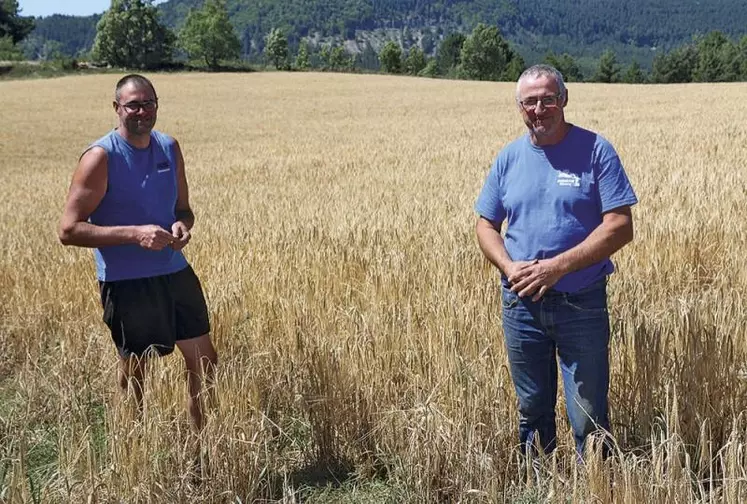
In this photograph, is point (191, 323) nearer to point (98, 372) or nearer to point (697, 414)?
point (98, 372)

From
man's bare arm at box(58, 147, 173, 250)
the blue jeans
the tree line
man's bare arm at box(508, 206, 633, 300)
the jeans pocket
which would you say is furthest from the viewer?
the tree line

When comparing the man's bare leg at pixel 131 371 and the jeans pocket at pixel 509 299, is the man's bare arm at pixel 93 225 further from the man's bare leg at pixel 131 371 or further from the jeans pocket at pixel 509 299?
the jeans pocket at pixel 509 299

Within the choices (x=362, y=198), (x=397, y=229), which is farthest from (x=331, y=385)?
(x=362, y=198)

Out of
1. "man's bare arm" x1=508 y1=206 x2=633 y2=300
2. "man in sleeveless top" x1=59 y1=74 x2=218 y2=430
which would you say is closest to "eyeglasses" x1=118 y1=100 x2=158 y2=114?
"man in sleeveless top" x1=59 y1=74 x2=218 y2=430

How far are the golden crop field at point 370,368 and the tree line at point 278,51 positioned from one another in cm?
7343

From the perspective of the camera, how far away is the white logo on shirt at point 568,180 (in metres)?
2.74

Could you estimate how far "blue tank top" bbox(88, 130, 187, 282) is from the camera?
3256 mm

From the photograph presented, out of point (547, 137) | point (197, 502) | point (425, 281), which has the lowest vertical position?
point (197, 502)

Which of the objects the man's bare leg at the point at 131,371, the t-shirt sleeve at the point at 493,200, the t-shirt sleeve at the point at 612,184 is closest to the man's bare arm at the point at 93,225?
the man's bare leg at the point at 131,371

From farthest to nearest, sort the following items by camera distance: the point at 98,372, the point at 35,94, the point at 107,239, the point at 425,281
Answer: the point at 35,94 < the point at 425,281 < the point at 98,372 < the point at 107,239

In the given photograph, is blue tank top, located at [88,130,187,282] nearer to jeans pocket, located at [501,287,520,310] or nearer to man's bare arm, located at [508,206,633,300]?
jeans pocket, located at [501,287,520,310]

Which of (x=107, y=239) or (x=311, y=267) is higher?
(x=107, y=239)

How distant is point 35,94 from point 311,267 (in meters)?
48.4

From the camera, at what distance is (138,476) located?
2.66 meters
